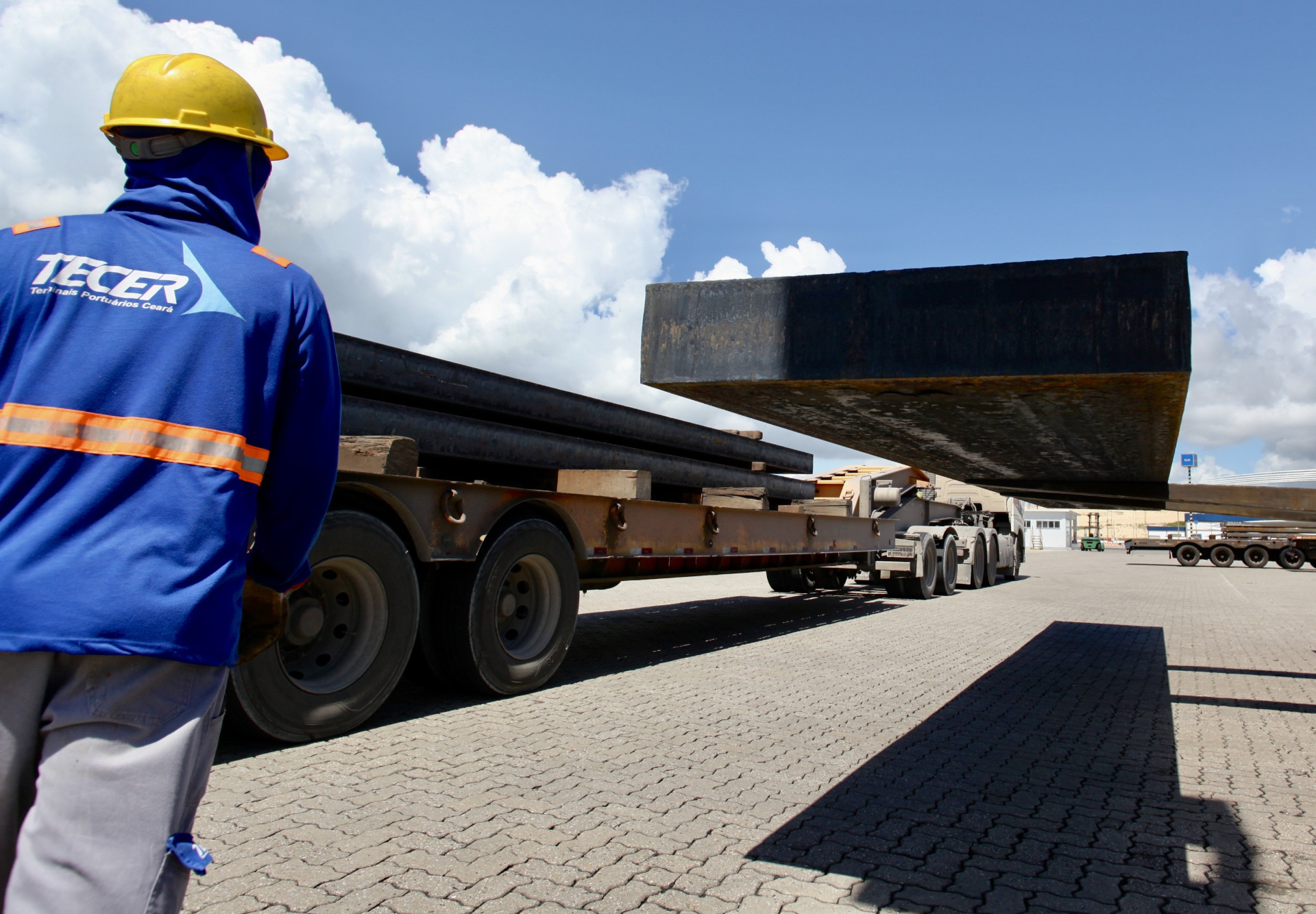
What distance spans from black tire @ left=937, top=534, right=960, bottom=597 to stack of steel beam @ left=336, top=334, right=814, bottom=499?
311 inches

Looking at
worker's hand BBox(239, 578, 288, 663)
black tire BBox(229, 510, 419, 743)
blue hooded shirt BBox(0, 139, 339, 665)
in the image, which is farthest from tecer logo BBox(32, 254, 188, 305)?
black tire BBox(229, 510, 419, 743)

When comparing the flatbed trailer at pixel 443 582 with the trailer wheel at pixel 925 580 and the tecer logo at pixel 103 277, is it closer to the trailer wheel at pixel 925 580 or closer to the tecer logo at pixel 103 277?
the tecer logo at pixel 103 277

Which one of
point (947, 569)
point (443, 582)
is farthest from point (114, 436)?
point (947, 569)

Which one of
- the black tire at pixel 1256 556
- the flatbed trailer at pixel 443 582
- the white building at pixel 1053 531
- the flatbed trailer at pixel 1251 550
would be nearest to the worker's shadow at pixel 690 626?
the flatbed trailer at pixel 443 582

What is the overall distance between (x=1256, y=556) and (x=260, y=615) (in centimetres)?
3681

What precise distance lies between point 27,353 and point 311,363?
1.45 feet

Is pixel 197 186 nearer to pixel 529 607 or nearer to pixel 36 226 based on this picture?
pixel 36 226

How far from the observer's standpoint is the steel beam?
5.26 meters

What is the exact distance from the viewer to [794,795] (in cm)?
395

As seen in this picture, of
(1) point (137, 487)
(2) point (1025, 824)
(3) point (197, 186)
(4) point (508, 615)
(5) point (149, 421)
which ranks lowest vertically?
(2) point (1025, 824)

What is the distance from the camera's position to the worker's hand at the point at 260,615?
175 cm

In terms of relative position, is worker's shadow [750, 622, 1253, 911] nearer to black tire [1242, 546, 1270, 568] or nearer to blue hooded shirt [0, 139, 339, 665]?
blue hooded shirt [0, 139, 339, 665]

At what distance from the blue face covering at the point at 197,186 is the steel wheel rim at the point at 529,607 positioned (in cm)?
432

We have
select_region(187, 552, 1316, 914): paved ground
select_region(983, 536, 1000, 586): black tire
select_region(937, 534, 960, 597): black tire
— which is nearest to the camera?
select_region(187, 552, 1316, 914): paved ground
